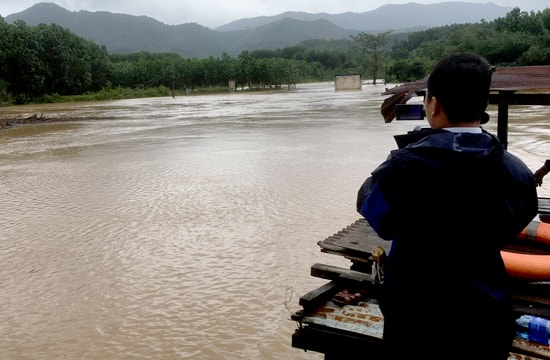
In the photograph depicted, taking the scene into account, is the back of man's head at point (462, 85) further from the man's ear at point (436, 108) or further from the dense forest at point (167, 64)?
the dense forest at point (167, 64)

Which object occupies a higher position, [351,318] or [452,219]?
[452,219]

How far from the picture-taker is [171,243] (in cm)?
639

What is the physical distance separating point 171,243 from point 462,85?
17.2ft

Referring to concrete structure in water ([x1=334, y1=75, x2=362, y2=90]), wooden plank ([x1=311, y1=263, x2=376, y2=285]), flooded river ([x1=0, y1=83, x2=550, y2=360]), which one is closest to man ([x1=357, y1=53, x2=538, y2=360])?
wooden plank ([x1=311, y1=263, x2=376, y2=285])

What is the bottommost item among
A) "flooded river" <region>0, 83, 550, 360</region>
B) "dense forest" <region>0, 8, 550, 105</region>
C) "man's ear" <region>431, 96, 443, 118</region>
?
"flooded river" <region>0, 83, 550, 360</region>

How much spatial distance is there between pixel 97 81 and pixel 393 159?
2703 inches

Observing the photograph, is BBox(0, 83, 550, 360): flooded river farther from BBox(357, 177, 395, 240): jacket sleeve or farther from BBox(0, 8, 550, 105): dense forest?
BBox(0, 8, 550, 105): dense forest

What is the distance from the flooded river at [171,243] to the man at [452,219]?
2.28m

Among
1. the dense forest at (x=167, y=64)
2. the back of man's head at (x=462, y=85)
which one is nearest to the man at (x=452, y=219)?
the back of man's head at (x=462, y=85)

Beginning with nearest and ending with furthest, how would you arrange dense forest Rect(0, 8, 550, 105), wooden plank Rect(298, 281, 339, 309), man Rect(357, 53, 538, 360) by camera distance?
man Rect(357, 53, 538, 360) → wooden plank Rect(298, 281, 339, 309) → dense forest Rect(0, 8, 550, 105)

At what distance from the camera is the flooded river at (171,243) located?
423 cm

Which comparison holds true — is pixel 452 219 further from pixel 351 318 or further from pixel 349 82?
pixel 349 82

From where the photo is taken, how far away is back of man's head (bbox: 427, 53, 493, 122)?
1633 mm

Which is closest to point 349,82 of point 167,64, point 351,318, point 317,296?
point 167,64
